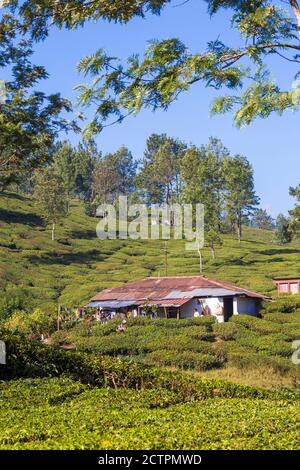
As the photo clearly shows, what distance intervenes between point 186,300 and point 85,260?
29.2 metres

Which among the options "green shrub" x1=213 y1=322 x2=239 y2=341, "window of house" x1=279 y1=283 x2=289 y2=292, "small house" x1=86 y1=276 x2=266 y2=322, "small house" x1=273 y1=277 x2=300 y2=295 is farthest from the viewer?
"window of house" x1=279 y1=283 x2=289 y2=292

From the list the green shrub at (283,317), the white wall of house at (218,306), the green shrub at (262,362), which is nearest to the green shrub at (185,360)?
the green shrub at (262,362)

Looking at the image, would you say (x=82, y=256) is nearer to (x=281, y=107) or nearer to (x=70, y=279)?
(x=70, y=279)

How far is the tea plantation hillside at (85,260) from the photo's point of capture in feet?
185

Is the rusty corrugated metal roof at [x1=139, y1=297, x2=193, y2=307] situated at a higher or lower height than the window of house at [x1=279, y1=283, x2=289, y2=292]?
lower

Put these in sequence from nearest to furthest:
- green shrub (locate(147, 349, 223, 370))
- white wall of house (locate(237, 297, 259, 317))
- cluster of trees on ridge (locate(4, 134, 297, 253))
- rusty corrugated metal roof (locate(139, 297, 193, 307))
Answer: green shrub (locate(147, 349, 223, 370)) < rusty corrugated metal roof (locate(139, 297, 193, 307)) < white wall of house (locate(237, 297, 259, 317)) < cluster of trees on ridge (locate(4, 134, 297, 253))

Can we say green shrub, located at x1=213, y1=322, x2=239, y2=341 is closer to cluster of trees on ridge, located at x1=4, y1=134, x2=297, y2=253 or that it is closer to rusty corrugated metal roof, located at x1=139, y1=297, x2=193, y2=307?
rusty corrugated metal roof, located at x1=139, y1=297, x2=193, y2=307

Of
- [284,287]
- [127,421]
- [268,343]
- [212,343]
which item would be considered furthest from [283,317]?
[127,421]

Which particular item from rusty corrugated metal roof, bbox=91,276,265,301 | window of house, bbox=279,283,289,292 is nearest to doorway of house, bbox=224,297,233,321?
rusty corrugated metal roof, bbox=91,276,265,301

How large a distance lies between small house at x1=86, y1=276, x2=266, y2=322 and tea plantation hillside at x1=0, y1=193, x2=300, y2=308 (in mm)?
5624

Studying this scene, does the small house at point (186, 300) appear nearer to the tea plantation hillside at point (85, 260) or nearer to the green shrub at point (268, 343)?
the tea plantation hillside at point (85, 260)

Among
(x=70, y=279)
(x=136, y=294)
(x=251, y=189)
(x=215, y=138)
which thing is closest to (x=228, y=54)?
(x=136, y=294)

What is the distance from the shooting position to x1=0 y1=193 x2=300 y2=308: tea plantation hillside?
56.4 metres

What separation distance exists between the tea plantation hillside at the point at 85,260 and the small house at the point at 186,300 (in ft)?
18.5
